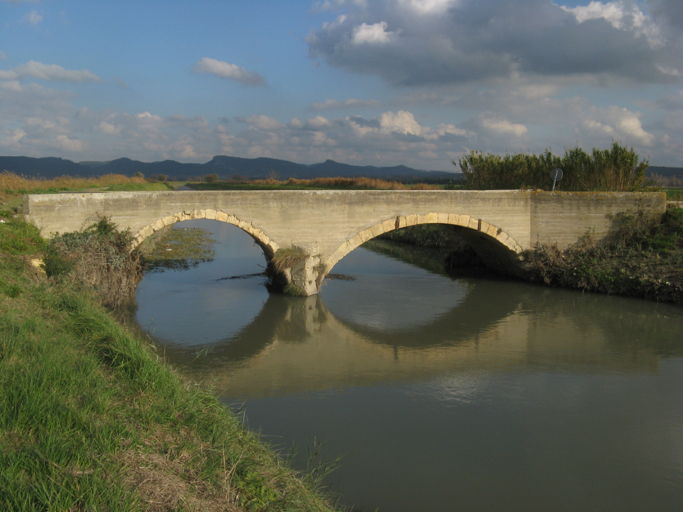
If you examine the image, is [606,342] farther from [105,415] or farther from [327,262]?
[105,415]

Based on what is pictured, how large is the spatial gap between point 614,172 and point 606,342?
7937mm

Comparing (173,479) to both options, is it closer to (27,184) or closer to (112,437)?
(112,437)

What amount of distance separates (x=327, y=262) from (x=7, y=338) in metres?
8.63

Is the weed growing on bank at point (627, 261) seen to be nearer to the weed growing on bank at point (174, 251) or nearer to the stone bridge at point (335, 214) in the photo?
the stone bridge at point (335, 214)

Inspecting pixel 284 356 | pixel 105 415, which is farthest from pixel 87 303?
pixel 105 415

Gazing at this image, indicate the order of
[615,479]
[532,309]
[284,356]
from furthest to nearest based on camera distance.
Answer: [532,309], [284,356], [615,479]

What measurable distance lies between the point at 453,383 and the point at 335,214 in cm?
613

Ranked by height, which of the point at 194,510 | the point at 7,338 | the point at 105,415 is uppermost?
the point at 7,338

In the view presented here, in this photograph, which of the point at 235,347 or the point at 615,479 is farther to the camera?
the point at 235,347

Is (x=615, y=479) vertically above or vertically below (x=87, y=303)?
below

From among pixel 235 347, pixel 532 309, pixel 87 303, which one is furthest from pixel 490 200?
pixel 87 303

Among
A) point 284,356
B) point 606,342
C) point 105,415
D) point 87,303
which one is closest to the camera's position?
point 105,415

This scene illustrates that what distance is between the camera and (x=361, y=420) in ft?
22.2

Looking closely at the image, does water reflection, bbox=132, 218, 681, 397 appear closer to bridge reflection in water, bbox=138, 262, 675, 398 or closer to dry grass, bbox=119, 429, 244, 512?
bridge reflection in water, bbox=138, 262, 675, 398
